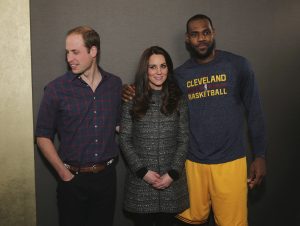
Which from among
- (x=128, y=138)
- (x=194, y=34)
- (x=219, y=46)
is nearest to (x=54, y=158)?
(x=128, y=138)

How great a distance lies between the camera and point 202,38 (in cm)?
232

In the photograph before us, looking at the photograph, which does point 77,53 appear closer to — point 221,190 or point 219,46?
point 219,46

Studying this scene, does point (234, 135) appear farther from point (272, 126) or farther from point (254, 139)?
point (272, 126)

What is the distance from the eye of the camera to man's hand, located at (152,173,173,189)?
2.15 m

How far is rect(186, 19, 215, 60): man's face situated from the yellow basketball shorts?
77 centimetres

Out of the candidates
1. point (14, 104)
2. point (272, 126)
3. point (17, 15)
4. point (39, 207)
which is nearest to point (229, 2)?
point (272, 126)

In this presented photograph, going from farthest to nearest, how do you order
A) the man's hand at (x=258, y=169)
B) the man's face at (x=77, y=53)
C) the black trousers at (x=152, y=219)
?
the man's hand at (x=258, y=169)
the black trousers at (x=152, y=219)
the man's face at (x=77, y=53)

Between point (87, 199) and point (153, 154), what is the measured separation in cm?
54

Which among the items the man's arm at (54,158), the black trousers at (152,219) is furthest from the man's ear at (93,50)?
the black trousers at (152,219)

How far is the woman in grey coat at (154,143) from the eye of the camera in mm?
2182

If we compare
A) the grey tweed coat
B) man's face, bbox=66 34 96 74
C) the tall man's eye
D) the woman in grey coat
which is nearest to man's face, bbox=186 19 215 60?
the tall man's eye

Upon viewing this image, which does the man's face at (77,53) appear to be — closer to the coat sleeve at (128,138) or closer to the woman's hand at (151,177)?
the coat sleeve at (128,138)

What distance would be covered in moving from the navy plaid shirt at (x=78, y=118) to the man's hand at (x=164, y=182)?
39 cm

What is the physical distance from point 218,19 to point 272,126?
1.03m
